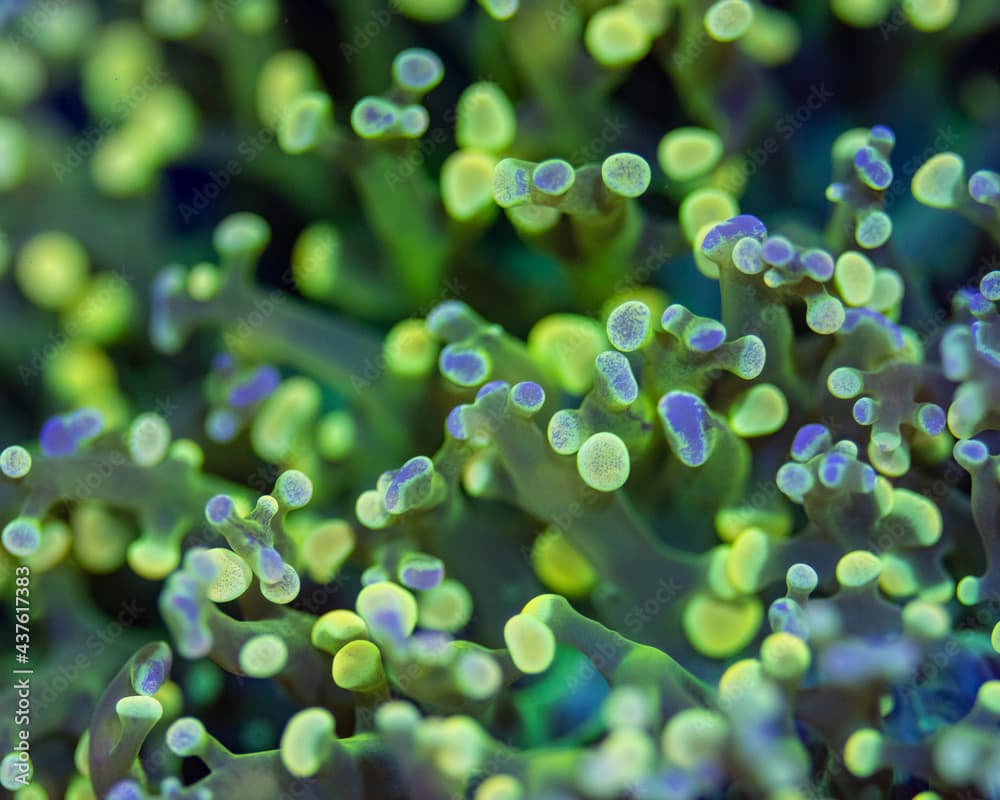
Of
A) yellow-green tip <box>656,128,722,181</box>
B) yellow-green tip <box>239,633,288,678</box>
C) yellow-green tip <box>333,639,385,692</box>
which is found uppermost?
yellow-green tip <box>656,128,722,181</box>

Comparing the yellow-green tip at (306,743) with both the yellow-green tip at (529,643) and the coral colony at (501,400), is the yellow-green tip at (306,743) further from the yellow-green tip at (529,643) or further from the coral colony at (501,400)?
the yellow-green tip at (529,643)

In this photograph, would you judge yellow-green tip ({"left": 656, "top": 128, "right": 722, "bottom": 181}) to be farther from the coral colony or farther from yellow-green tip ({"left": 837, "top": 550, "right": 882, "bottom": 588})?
yellow-green tip ({"left": 837, "top": 550, "right": 882, "bottom": 588})

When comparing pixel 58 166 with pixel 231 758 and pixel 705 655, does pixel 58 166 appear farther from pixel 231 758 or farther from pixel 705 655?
pixel 705 655

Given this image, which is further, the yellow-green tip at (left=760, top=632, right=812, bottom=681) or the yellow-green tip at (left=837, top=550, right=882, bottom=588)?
the yellow-green tip at (left=837, top=550, right=882, bottom=588)

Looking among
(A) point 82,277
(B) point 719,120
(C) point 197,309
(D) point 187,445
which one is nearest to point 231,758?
(D) point 187,445

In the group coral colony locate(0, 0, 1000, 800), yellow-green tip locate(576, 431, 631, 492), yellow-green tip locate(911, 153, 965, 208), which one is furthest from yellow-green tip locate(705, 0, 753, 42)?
yellow-green tip locate(576, 431, 631, 492)

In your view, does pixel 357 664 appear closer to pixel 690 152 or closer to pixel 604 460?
pixel 604 460

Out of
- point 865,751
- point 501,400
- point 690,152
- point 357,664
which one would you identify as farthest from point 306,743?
point 690,152

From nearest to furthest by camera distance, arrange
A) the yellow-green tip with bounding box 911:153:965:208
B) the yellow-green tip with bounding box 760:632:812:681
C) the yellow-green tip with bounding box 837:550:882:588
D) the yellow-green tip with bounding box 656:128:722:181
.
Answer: the yellow-green tip with bounding box 760:632:812:681
the yellow-green tip with bounding box 837:550:882:588
the yellow-green tip with bounding box 911:153:965:208
the yellow-green tip with bounding box 656:128:722:181
